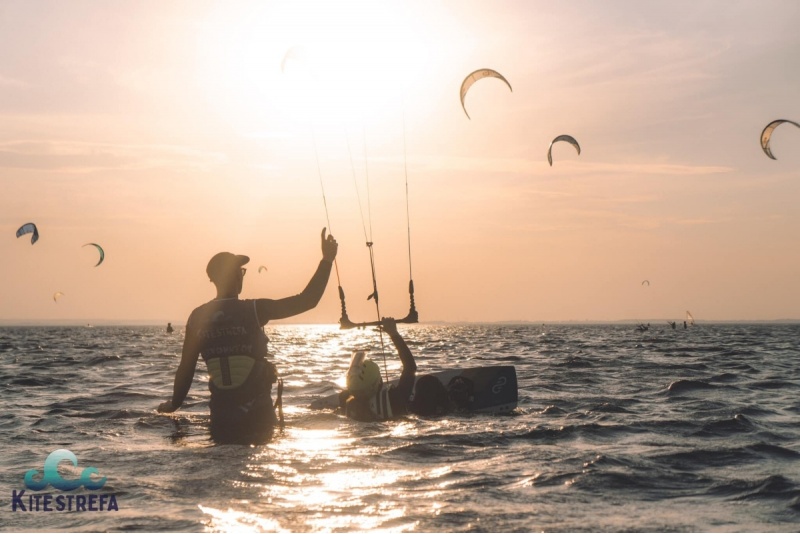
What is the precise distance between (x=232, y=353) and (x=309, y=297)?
124cm

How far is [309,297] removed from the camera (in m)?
7.71

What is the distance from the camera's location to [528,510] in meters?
6.70

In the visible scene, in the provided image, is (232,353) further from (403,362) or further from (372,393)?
(372,393)

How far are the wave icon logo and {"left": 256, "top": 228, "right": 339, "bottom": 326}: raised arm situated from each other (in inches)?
86.3

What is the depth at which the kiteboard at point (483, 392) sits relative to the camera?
13.8 m

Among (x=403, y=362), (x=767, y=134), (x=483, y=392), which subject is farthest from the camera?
(x=767, y=134)

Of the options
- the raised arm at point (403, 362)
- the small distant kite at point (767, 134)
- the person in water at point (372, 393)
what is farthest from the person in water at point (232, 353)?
the small distant kite at point (767, 134)

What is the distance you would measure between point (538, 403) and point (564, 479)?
23.7 feet

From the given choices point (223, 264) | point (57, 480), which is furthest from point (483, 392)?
point (57, 480)

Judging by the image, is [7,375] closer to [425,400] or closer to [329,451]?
[425,400]

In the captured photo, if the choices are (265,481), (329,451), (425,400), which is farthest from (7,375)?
(265,481)

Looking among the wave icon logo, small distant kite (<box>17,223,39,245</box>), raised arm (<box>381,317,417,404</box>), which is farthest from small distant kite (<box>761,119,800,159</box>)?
small distant kite (<box>17,223,39,245</box>)

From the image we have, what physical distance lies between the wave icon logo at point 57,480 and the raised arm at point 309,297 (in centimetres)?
219

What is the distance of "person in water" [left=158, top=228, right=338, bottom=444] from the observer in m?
8.29
